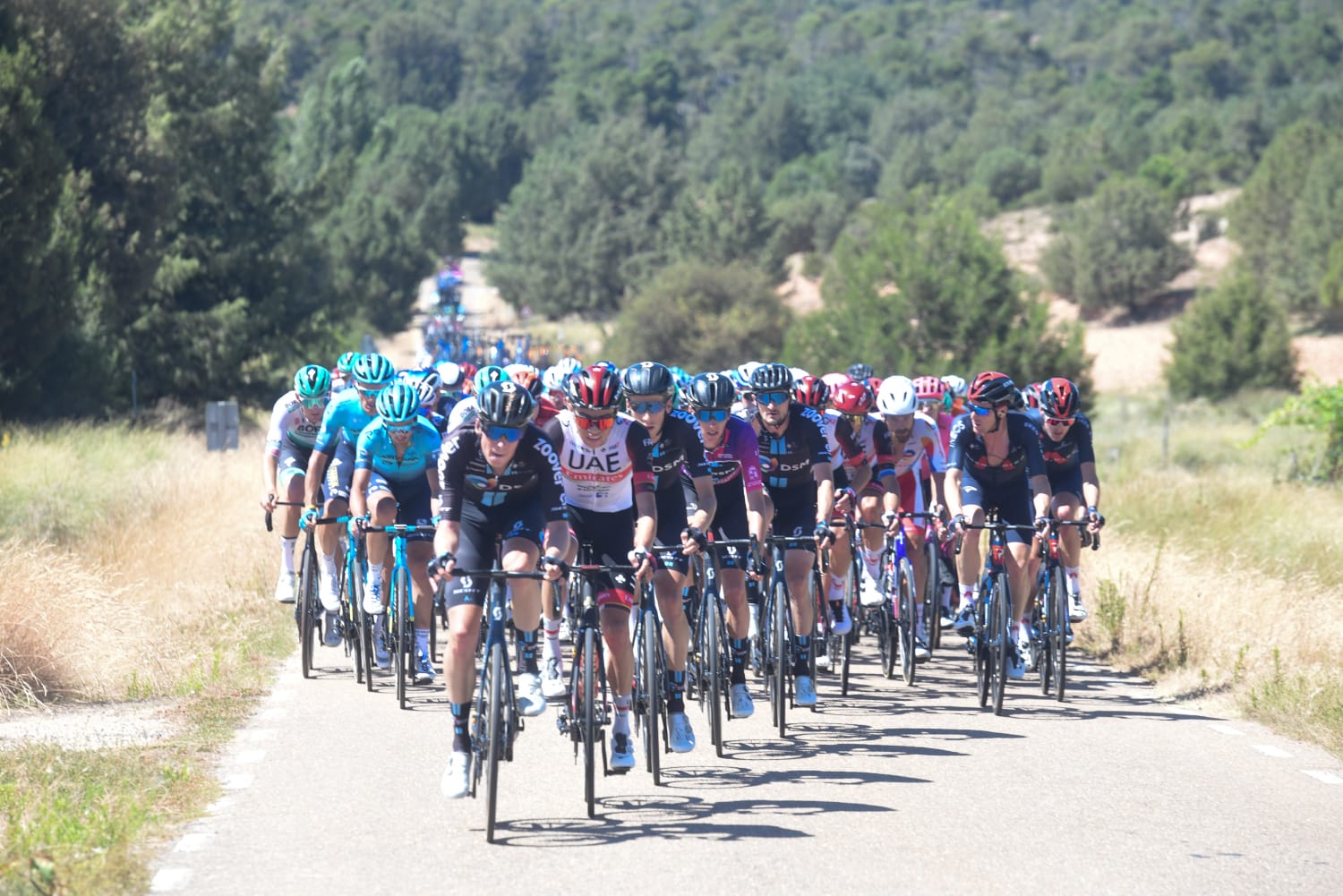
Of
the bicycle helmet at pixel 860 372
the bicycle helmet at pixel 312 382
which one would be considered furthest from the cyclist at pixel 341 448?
the bicycle helmet at pixel 860 372

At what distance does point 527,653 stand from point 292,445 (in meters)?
5.34

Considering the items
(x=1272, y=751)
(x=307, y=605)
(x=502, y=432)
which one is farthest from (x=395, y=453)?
(x=1272, y=751)

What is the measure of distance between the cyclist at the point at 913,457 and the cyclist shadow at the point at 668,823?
4.28m

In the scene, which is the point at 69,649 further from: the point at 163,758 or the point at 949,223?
the point at 949,223

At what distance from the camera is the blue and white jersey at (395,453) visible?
11.6 meters

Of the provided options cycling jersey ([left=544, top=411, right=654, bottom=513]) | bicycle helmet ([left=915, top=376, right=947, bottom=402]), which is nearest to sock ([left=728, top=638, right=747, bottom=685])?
cycling jersey ([left=544, top=411, right=654, bottom=513])

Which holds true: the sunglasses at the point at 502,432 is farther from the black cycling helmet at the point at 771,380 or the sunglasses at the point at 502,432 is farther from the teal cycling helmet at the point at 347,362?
the teal cycling helmet at the point at 347,362

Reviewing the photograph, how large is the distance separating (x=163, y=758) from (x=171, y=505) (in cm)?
1161

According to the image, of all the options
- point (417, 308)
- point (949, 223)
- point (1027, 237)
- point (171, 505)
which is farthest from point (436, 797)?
point (1027, 237)

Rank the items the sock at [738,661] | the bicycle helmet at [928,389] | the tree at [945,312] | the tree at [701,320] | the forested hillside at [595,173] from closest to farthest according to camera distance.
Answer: the sock at [738,661]
the bicycle helmet at [928,389]
the forested hillside at [595,173]
the tree at [945,312]
the tree at [701,320]

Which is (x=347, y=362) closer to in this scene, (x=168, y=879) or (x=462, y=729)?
(x=462, y=729)

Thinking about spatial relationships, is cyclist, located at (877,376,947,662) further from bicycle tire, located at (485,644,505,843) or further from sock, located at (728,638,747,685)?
bicycle tire, located at (485,644,505,843)

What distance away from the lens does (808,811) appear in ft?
27.0

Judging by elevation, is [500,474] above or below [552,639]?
above
